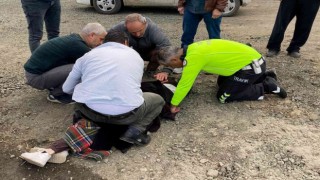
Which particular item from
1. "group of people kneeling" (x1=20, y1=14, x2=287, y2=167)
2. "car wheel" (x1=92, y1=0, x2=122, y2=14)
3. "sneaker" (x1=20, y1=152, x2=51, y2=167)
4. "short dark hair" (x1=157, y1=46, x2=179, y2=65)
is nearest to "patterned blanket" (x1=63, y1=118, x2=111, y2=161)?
"group of people kneeling" (x1=20, y1=14, x2=287, y2=167)

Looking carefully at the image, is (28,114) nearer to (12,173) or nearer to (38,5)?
(12,173)

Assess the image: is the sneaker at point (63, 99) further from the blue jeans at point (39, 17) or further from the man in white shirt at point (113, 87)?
the blue jeans at point (39, 17)

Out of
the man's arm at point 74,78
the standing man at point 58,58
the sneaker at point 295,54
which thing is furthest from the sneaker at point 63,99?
the sneaker at point 295,54

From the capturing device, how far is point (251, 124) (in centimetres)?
355

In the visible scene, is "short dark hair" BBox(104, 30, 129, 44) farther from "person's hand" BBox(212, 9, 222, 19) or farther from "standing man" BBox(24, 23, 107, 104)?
"person's hand" BBox(212, 9, 222, 19)

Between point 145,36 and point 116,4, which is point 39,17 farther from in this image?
point 116,4

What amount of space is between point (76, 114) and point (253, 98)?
1.98 metres

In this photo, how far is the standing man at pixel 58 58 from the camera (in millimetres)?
3713

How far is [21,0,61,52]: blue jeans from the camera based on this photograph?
4.22 meters

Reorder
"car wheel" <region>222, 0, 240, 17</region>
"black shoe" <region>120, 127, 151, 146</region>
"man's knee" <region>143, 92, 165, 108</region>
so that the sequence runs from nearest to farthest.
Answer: "black shoe" <region>120, 127, 151, 146</region> < "man's knee" <region>143, 92, 165, 108</region> < "car wheel" <region>222, 0, 240, 17</region>

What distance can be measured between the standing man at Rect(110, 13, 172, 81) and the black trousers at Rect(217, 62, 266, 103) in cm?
69

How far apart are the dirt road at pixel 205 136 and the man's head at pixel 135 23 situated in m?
0.98

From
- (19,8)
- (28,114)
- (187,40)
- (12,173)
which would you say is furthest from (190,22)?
(19,8)

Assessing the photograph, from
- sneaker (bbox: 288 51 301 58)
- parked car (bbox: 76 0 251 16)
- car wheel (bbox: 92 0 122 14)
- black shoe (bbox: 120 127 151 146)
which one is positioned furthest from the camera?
car wheel (bbox: 92 0 122 14)
